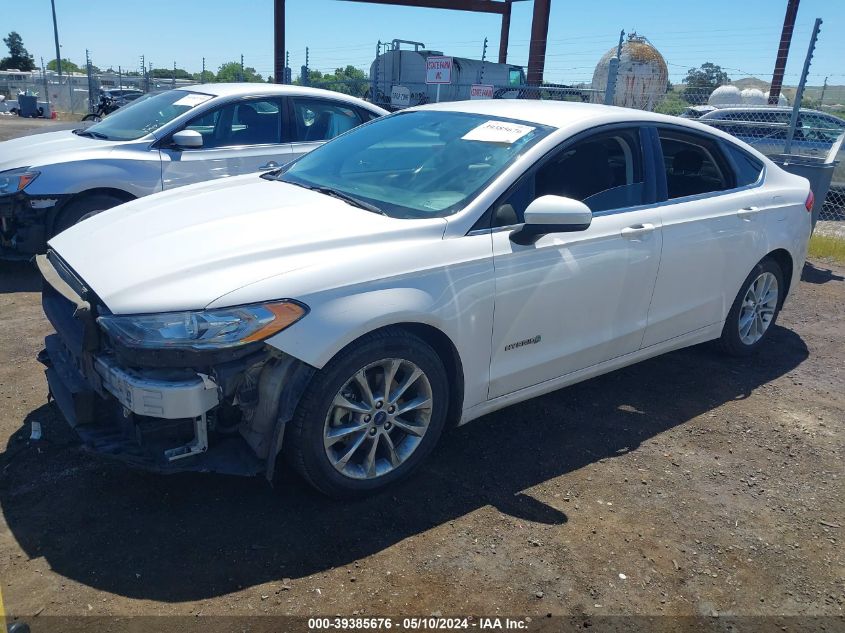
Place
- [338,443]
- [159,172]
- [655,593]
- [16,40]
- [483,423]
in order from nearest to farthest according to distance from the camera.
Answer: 1. [655,593]
2. [338,443]
3. [483,423]
4. [159,172]
5. [16,40]

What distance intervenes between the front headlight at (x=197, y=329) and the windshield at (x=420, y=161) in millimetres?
961

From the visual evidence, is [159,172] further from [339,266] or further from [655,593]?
[655,593]

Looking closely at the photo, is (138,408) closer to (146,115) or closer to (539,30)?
(146,115)

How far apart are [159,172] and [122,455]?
163 inches

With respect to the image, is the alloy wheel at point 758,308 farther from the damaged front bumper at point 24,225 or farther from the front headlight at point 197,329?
the damaged front bumper at point 24,225

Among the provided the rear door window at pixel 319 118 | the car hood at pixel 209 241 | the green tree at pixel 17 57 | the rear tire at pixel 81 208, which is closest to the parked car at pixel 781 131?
the rear door window at pixel 319 118

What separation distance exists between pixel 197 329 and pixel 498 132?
1.95 m

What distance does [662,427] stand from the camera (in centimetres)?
407

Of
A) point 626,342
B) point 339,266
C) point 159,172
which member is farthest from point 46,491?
point 159,172

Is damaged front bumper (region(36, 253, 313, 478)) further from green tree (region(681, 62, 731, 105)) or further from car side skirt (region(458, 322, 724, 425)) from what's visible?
green tree (region(681, 62, 731, 105))

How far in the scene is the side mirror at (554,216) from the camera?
3.20 metres

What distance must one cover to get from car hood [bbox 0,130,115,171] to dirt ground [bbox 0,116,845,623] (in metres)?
2.53

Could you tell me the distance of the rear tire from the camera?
5969 mm

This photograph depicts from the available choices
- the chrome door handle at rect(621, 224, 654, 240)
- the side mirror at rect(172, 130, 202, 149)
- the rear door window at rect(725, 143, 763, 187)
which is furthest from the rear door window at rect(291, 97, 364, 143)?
the chrome door handle at rect(621, 224, 654, 240)
